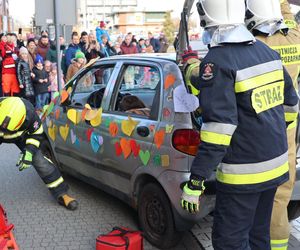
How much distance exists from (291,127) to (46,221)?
2.64 metres

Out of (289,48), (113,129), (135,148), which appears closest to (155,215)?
(135,148)

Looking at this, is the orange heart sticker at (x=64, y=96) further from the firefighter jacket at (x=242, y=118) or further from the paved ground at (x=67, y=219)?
the firefighter jacket at (x=242, y=118)

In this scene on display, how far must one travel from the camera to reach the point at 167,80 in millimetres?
4031

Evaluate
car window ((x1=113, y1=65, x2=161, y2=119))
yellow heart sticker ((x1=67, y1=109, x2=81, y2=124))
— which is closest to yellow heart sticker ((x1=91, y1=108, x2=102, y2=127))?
car window ((x1=113, y1=65, x2=161, y2=119))

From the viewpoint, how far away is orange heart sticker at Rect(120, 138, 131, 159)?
4.30m

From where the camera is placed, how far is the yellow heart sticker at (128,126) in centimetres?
428

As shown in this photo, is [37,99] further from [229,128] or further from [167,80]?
[229,128]

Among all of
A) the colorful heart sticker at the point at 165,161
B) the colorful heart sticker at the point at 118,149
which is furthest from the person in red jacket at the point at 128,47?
the colorful heart sticker at the point at 165,161

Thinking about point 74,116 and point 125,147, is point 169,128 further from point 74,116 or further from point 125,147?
point 74,116

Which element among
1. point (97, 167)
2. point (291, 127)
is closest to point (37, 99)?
point (97, 167)

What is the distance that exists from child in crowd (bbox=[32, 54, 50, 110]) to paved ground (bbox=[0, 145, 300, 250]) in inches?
194

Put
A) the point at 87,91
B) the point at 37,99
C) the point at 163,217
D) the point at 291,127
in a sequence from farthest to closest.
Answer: the point at 37,99
the point at 87,91
the point at 163,217
the point at 291,127

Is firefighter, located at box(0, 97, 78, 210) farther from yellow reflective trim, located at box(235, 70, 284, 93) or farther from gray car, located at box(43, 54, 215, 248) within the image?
yellow reflective trim, located at box(235, 70, 284, 93)

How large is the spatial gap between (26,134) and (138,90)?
1.16m
